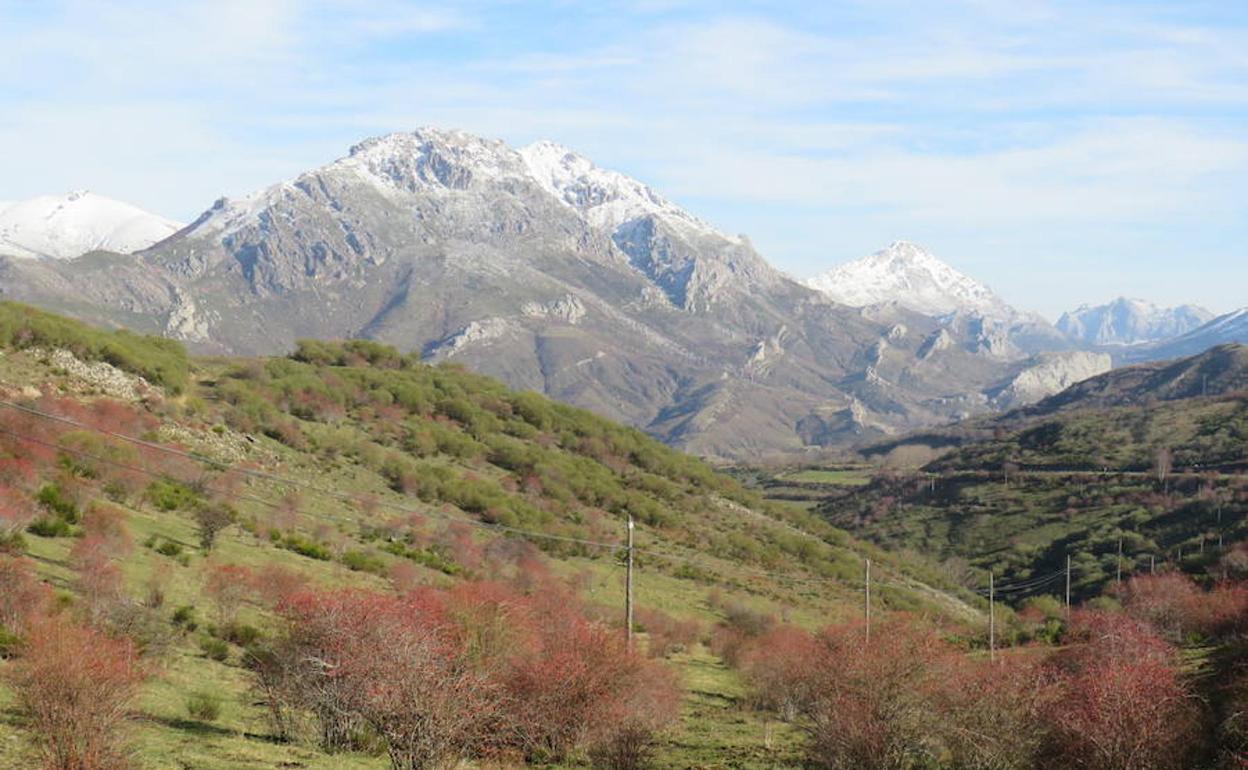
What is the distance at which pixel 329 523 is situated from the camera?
186ft

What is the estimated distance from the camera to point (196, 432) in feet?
211

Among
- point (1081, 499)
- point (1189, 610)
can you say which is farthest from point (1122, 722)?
point (1081, 499)

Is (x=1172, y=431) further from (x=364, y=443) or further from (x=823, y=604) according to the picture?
(x=364, y=443)

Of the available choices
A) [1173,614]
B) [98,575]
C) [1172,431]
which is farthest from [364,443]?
[1172,431]

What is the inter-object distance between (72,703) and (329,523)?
40.3 metres

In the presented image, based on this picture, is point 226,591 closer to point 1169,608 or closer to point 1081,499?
point 1169,608

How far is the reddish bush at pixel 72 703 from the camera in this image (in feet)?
55.1

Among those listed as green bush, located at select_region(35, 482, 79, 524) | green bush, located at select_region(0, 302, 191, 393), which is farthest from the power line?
green bush, located at select_region(0, 302, 191, 393)

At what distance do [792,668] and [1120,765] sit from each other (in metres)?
16.5

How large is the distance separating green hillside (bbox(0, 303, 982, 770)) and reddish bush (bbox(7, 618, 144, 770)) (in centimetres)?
94

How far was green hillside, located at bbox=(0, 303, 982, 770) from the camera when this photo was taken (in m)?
29.0

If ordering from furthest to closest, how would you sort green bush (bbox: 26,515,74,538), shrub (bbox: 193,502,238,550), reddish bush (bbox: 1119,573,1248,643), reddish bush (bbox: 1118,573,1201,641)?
reddish bush (bbox: 1118,573,1201,641) → reddish bush (bbox: 1119,573,1248,643) → shrub (bbox: 193,502,238,550) → green bush (bbox: 26,515,74,538)

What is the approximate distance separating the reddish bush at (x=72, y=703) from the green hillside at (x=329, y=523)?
0.94 m

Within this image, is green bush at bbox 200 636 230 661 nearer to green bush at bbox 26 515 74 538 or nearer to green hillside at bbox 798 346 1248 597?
green bush at bbox 26 515 74 538
